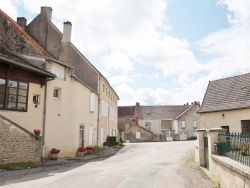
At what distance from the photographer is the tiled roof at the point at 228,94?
850 inches

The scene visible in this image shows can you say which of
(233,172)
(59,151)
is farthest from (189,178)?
(59,151)

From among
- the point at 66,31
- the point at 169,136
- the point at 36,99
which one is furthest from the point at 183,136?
the point at 36,99

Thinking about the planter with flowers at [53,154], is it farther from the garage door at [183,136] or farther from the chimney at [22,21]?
the garage door at [183,136]

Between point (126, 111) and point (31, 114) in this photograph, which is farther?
point (126, 111)

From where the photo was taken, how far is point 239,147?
26.4 ft

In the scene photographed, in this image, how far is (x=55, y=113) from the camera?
19188 millimetres

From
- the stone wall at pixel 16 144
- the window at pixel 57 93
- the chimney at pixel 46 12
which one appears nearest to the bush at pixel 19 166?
the stone wall at pixel 16 144

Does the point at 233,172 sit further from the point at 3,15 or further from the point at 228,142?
the point at 3,15

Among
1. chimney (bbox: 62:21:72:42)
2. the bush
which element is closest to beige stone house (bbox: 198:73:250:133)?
chimney (bbox: 62:21:72:42)

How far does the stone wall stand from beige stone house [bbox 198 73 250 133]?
1465 cm

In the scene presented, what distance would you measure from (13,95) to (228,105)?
53.6 feet

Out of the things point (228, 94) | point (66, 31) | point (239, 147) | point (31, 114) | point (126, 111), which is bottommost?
point (239, 147)

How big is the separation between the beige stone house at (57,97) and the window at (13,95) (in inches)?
8.4

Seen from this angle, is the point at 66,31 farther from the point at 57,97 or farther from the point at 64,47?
the point at 57,97
